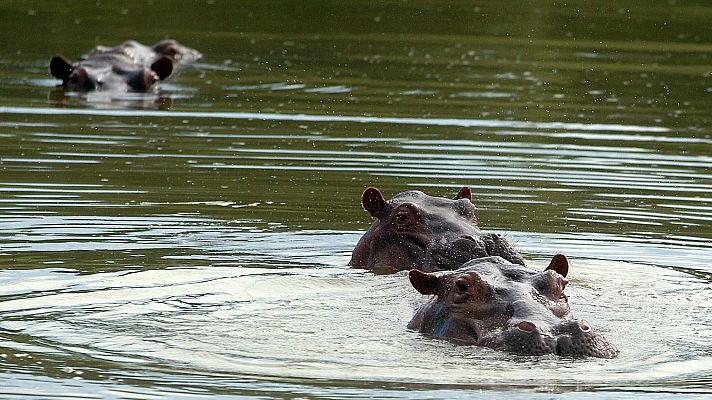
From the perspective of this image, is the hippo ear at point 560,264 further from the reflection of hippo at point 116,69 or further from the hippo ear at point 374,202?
the reflection of hippo at point 116,69

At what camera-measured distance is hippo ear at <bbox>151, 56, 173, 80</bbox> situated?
75.4 feet

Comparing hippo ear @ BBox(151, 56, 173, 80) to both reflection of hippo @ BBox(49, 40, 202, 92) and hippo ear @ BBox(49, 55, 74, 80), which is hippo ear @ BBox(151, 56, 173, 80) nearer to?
reflection of hippo @ BBox(49, 40, 202, 92)

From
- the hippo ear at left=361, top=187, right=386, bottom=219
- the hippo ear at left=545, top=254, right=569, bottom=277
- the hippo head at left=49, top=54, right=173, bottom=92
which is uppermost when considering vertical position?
the hippo head at left=49, top=54, right=173, bottom=92

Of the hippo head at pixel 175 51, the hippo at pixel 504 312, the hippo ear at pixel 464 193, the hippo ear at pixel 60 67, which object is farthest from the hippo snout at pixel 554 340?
the hippo head at pixel 175 51

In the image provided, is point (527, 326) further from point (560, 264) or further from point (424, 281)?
point (560, 264)

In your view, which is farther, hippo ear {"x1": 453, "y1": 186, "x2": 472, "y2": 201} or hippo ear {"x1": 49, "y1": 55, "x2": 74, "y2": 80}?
hippo ear {"x1": 49, "y1": 55, "x2": 74, "y2": 80}

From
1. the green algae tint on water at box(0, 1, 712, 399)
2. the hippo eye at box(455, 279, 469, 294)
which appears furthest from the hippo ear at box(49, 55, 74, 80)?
the hippo eye at box(455, 279, 469, 294)

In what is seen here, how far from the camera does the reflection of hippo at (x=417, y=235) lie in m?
11.1

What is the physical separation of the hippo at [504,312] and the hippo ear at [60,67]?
43.3 ft

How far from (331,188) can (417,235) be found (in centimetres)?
373

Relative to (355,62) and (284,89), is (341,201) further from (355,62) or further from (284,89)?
(355,62)

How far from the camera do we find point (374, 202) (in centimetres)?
1199

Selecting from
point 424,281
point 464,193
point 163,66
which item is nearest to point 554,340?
point 424,281

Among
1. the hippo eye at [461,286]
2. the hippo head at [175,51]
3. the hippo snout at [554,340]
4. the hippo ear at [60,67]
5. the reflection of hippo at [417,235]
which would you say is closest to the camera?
the hippo snout at [554,340]
